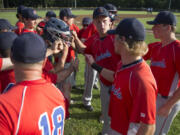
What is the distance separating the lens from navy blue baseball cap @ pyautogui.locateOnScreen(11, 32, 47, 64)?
161cm

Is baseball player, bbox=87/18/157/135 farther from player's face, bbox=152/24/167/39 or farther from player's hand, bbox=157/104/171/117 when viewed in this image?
player's face, bbox=152/24/167/39

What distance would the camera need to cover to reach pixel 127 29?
7.40 feet

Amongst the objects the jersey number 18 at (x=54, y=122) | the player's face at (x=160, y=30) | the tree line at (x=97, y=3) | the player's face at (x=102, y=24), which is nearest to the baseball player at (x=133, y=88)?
the jersey number 18 at (x=54, y=122)

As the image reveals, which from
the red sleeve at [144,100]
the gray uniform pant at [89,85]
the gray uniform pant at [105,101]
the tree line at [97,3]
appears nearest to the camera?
the red sleeve at [144,100]

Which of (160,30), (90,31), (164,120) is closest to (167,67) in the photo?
(160,30)

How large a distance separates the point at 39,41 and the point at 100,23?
2.27 m

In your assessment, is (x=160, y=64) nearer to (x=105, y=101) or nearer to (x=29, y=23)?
(x=105, y=101)

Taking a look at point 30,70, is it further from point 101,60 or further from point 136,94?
point 101,60

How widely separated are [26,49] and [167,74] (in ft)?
8.35

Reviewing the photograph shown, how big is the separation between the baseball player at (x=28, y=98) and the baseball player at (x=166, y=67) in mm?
2110

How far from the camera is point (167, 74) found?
3.11 metres

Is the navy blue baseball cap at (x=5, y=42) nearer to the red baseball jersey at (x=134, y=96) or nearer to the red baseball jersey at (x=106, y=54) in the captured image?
the red baseball jersey at (x=134, y=96)

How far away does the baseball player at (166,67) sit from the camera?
301cm

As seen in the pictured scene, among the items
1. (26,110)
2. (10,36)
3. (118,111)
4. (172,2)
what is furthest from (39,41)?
(172,2)
